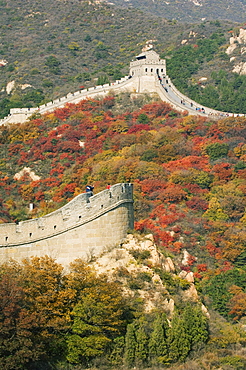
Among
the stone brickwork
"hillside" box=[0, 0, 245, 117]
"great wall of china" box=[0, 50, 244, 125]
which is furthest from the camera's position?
"hillside" box=[0, 0, 245, 117]

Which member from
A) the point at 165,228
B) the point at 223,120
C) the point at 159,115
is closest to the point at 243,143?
the point at 223,120

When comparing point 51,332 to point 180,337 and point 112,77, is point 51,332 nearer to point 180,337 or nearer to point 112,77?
point 180,337

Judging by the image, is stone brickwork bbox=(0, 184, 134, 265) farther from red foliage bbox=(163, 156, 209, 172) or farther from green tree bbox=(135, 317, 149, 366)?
red foliage bbox=(163, 156, 209, 172)

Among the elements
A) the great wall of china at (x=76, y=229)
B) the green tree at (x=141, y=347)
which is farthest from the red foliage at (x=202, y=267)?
the green tree at (x=141, y=347)

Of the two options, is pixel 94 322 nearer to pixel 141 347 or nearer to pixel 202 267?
pixel 141 347

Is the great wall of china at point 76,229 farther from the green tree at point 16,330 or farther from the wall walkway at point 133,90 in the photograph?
the wall walkway at point 133,90

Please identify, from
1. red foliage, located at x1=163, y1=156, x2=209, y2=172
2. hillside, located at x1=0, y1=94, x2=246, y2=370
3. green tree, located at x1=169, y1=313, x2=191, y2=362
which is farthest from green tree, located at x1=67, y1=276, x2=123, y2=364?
red foliage, located at x1=163, y1=156, x2=209, y2=172

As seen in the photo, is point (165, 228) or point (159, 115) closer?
point (165, 228)
